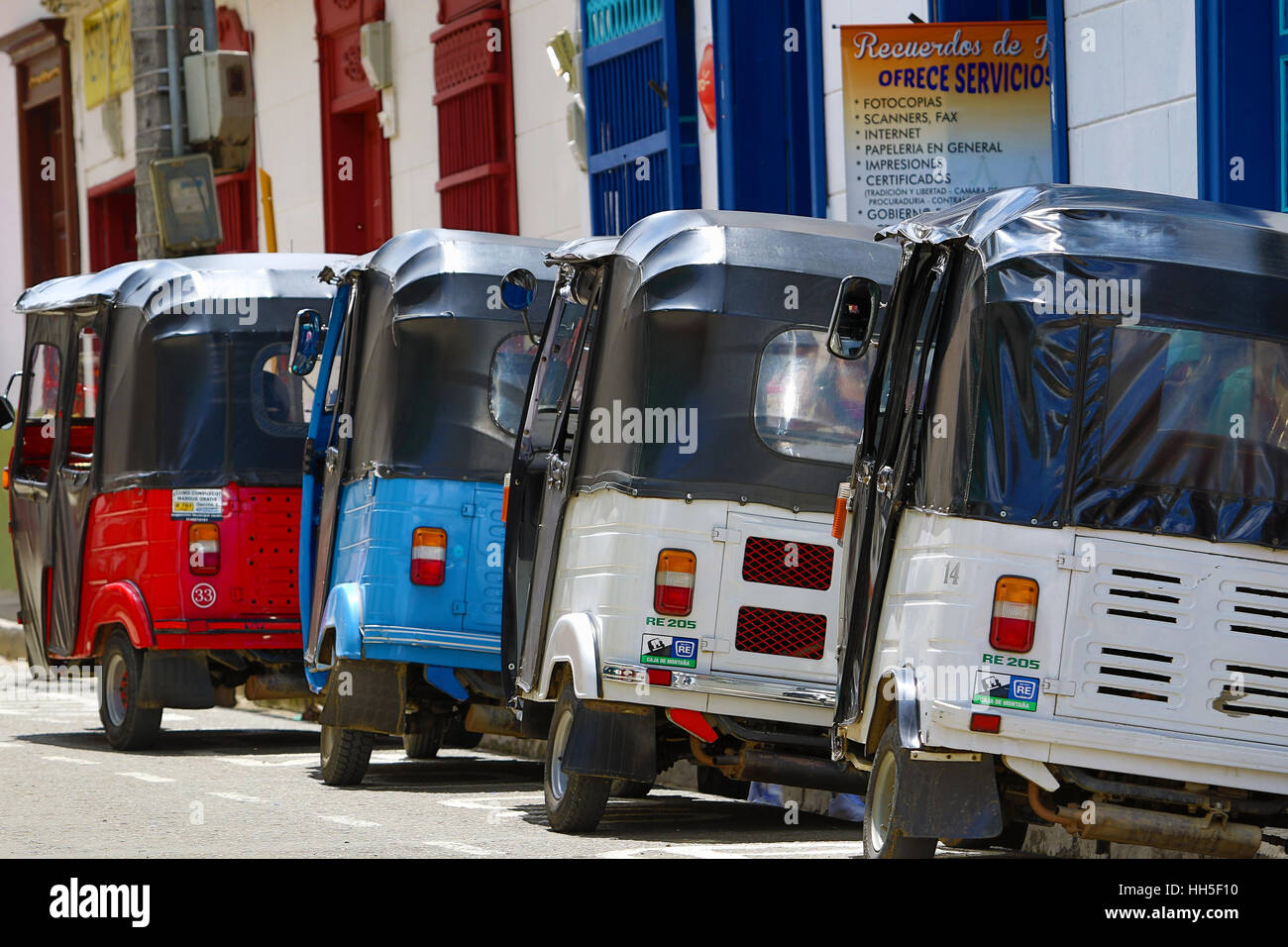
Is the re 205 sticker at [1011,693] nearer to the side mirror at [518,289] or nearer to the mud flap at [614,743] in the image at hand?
A: the mud flap at [614,743]

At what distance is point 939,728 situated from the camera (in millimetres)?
7527

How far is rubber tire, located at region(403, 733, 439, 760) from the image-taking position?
14.1 m

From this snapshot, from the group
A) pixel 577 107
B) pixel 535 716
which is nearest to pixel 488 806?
pixel 535 716

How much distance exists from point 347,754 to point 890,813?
4.81m

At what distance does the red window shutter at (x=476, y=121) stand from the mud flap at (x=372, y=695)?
944 centimetres

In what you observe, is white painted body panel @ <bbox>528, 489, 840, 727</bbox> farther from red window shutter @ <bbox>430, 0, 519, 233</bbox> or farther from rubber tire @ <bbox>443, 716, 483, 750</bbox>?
red window shutter @ <bbox>430, 0, 519, 233</bbox>

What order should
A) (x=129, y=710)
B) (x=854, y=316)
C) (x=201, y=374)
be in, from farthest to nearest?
(x=129, y=710) < (x=201, y=374) < (x=854, y=316)

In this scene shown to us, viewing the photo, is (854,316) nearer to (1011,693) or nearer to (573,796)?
(1011,693)

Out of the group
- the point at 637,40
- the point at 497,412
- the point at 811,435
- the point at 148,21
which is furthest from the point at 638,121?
the point at 811,435

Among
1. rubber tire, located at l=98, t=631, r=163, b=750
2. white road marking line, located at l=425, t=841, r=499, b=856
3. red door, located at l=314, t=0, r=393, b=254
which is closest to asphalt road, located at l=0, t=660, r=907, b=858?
white road marking line, located at l=425, t=841, r=499, b=856

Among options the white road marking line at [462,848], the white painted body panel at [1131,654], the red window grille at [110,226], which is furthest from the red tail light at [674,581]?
the red window grille at [110,226]

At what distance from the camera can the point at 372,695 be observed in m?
11.8

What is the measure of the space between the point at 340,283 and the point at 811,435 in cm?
380

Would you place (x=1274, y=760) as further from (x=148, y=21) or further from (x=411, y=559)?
(x=148, y=21)
